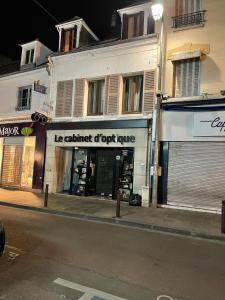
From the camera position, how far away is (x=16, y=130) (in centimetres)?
1605

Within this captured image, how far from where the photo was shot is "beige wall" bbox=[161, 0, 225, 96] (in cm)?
1077

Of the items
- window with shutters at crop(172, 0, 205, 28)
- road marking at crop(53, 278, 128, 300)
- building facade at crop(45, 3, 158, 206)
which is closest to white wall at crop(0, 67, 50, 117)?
building facade at crop(45, 3, 158, 206)

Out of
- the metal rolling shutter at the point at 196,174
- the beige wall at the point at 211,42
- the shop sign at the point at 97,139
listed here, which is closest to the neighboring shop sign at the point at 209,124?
the metal rolling shutter at the point at 196,174

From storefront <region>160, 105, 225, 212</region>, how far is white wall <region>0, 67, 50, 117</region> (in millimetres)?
7434

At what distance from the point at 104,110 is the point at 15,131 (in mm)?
6171

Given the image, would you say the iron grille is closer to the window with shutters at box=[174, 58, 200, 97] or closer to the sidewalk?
the window with shutters at box=[174, 58, 200, 97]

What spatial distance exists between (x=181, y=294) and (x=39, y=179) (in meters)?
11.7

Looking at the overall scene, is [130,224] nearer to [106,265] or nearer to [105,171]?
[106,265]

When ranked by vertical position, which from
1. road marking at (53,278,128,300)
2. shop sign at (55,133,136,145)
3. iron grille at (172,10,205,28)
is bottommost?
road marking at (53,278,128,300)

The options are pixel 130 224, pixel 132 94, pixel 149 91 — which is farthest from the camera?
pixel 132 94

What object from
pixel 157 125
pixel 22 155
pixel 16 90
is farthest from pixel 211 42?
pixel 22 155

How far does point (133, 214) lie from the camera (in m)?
9.52

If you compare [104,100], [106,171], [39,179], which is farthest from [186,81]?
[39,179]

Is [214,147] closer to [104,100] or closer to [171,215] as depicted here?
[171,215]
